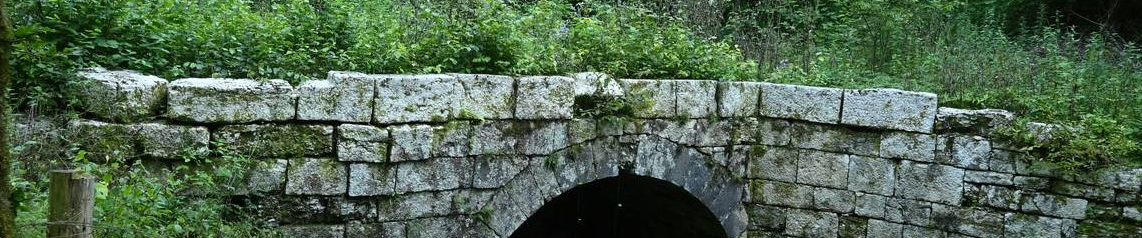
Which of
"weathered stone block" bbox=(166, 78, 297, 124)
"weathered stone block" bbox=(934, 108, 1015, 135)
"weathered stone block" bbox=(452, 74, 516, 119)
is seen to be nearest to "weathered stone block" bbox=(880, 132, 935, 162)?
"weathered stone block" bbox=(934, 108, 1015, 135)

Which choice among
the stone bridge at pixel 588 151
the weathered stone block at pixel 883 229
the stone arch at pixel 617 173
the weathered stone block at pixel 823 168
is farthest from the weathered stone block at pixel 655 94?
the weathered stone block at pixel 883 229

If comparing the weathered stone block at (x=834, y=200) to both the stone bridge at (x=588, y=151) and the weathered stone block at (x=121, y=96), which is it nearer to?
the stone bridge at (x=588, y=151)

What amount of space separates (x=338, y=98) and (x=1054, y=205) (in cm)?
476

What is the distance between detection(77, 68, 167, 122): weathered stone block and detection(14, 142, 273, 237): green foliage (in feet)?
0.73

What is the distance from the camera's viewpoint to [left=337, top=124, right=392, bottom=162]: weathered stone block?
5148 millimetres

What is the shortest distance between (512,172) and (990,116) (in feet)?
10.9

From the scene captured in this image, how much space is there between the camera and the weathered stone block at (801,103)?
7020 millimetres

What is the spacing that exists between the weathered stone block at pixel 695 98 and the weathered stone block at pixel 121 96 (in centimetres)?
333

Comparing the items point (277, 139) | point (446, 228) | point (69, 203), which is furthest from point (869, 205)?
point (69, 203)

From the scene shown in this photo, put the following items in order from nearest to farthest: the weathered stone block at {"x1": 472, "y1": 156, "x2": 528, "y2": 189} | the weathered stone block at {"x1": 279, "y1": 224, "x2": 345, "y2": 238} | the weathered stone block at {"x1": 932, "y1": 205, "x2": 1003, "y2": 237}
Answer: the weathered stone block at {"x1": 279, "y1": 224, "x2": 345, "y2": 238}
the weathered stone block at {"x1": 472, "y1": 156, "x2": 528, "y2": 189}
the weathered stone block at {"x1": 932, "y1": 205, "x2": 1003, "y2": 237}

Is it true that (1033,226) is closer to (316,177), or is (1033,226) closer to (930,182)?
(930,182)

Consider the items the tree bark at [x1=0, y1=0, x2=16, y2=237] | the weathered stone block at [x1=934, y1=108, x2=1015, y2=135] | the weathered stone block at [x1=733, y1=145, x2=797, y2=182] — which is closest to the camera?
the tree bark at [x1=0, y1=0, x2=16, y2=237]

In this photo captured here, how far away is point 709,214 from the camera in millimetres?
7164

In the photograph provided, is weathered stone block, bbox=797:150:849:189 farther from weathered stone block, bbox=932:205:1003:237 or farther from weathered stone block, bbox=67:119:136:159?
weathered stone block, bbox=67:119:136:159
